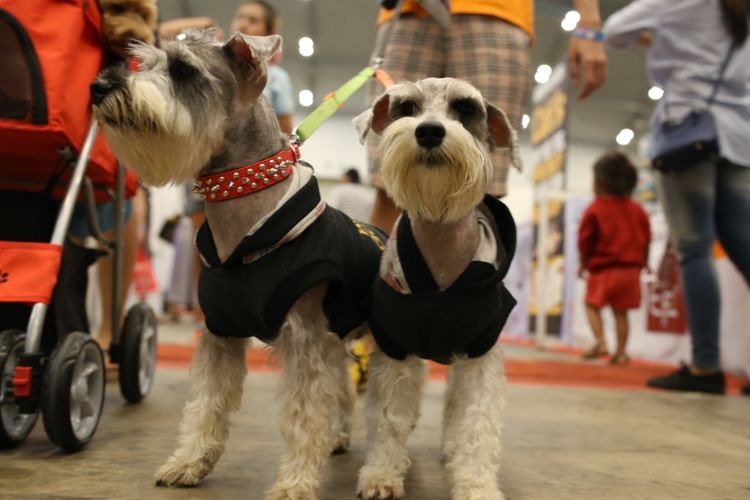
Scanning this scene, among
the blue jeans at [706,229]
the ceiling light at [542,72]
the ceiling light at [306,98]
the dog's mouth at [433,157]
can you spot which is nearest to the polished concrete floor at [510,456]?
the blue jeans at [706,229]

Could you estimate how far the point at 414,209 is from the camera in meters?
1.55

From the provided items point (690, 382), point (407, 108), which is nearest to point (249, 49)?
point (407, 108)

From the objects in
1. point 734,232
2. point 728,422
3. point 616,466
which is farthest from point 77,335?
point 734,232

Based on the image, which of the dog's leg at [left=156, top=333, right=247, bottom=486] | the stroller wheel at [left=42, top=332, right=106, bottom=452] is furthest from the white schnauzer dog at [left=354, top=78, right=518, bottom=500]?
the stroller wheel at [left=42, top=332, right=106, bottom=452]

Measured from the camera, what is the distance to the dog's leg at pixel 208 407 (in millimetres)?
1565

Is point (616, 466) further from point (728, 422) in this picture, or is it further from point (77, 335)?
point (77, 335)

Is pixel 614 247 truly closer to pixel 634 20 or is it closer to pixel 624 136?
pixel 634 20

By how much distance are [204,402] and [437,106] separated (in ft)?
3.07

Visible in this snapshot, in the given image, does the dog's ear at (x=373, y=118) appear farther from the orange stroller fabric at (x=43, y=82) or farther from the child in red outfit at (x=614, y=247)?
the child in red outfit at (x=614, y=247)

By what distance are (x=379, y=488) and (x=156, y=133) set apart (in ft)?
3.16

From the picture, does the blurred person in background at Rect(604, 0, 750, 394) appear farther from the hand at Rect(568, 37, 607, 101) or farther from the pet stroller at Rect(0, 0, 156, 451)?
the pet stroller at Rect(0, 0, 156, 451)

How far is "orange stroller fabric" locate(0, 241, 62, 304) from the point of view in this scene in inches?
65.8

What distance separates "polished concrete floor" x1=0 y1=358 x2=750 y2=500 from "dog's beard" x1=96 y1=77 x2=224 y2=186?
0.76 metres

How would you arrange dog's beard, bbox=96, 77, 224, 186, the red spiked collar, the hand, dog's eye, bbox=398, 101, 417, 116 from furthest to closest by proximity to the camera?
the hand < dog's eye, bbox=398, 101, 417, 116 < the red spiked collar < dog's beard, bbox=96, 77, 224, 186
